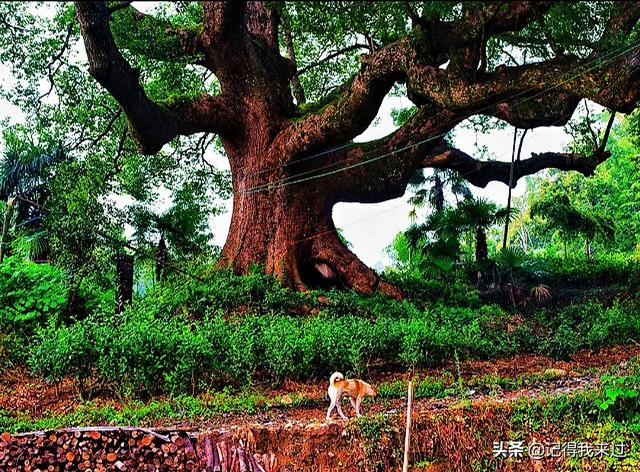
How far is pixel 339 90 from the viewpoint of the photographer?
33.6 feet

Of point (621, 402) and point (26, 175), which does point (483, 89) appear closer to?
point (621, 402)

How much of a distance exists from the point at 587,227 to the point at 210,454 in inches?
440

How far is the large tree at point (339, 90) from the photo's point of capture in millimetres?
5891

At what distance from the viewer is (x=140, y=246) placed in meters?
9.83

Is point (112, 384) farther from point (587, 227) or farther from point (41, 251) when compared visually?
point (587, 227)

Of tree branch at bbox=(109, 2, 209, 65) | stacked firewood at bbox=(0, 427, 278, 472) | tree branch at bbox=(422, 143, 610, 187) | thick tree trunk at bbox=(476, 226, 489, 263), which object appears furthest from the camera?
thick tree trunk at bbox=(476, 226, 489, 263)

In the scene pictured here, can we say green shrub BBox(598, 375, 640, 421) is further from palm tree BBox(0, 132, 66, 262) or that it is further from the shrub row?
palm tree BBox(0, 132, 66, 262)

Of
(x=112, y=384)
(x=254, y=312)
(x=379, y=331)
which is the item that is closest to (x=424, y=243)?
(x=254, y=312)

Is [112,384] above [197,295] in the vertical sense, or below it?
below

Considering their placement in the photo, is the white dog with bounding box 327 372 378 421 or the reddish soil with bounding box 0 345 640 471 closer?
the reddish soil with bounding box 0 345 640 471

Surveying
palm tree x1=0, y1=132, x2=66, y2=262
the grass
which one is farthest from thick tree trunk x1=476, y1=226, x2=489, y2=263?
palm tree x1=0, y1=132, x2=66, y2=262

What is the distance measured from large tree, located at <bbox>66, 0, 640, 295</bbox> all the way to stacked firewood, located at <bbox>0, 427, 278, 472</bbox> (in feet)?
11.2

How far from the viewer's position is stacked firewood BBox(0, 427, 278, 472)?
169 inches

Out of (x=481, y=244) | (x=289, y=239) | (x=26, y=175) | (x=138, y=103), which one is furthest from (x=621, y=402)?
(x=26, y=175)
